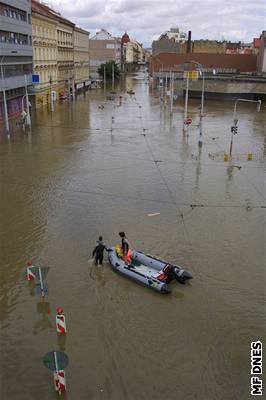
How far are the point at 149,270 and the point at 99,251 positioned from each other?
2.03 m

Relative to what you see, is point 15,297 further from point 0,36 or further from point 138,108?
point 138,108

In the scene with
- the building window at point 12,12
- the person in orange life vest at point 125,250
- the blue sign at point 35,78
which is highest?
the building window at point 12,12

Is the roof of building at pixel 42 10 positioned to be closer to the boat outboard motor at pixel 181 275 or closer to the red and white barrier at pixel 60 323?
the boat outboard motor at pixel 181 275

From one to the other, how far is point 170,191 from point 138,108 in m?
44.2

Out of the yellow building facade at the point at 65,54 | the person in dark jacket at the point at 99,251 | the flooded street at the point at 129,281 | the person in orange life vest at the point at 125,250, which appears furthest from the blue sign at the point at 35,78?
the person in orange life vest at the point at 125,250

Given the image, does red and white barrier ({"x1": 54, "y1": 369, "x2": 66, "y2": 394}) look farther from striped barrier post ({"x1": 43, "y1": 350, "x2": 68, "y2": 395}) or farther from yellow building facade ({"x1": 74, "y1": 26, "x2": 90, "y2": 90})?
yellow building facade ({"x1": 74, "y1": 26, "x2": 90, "y2": 90})

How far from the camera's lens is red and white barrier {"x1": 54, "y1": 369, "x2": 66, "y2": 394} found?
32.0 ft

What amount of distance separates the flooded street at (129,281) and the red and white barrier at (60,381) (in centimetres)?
26

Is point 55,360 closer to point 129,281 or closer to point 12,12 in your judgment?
point 129,281

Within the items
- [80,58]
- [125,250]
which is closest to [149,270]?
[125,250]

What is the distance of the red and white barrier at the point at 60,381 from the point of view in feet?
32.0

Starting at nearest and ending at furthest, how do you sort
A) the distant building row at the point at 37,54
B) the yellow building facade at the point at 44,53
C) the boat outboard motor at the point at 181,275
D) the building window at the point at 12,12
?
the boat outboard motor at the point at 181,275 → the building window at the point at 12,12 → the distant building row at the point at 37,54 → the yellow building facade at the point at 44,53

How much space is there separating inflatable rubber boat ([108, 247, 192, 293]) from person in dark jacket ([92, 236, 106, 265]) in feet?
1.44

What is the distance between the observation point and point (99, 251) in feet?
50.8
